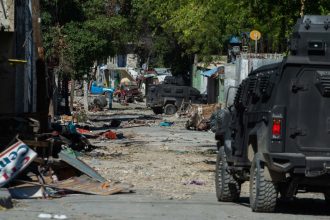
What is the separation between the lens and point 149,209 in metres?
13.4

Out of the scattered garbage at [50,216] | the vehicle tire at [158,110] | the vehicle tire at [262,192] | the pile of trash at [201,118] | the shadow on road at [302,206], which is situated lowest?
the vehicle tire at [158,110]

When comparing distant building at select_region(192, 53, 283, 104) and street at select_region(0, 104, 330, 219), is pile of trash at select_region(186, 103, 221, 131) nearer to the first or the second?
distant building at select_region(192, 53, 283, 104)

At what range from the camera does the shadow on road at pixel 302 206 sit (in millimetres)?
13602

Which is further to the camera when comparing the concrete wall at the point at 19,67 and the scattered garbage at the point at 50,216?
the concrete wall at the point at 19,67

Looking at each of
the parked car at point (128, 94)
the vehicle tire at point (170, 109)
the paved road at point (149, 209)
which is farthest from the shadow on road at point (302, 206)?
the parked car at point (128, 94)

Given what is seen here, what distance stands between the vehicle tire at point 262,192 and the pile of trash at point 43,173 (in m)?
3.60

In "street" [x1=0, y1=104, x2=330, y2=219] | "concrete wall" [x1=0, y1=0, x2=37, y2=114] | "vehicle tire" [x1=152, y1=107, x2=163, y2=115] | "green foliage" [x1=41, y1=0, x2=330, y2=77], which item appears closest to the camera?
"street" [x1=0, y1=104, x2=330, y2=219]

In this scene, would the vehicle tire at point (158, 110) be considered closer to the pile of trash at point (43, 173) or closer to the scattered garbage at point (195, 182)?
the scattered garbage at point (195, 182)

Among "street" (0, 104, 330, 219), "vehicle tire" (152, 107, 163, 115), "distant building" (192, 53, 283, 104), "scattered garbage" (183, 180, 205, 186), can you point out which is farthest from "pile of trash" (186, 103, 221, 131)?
"scattered garbage" (183, 180, 205, 186)

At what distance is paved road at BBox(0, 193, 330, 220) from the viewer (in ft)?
41.1

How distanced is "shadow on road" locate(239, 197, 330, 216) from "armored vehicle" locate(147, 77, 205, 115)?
4224cm

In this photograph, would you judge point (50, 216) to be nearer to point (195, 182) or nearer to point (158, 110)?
point (195, 182)

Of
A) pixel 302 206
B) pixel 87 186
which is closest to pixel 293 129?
pixel 302 206

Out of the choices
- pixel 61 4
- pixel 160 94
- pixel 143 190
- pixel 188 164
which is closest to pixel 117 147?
pixel 188 164
